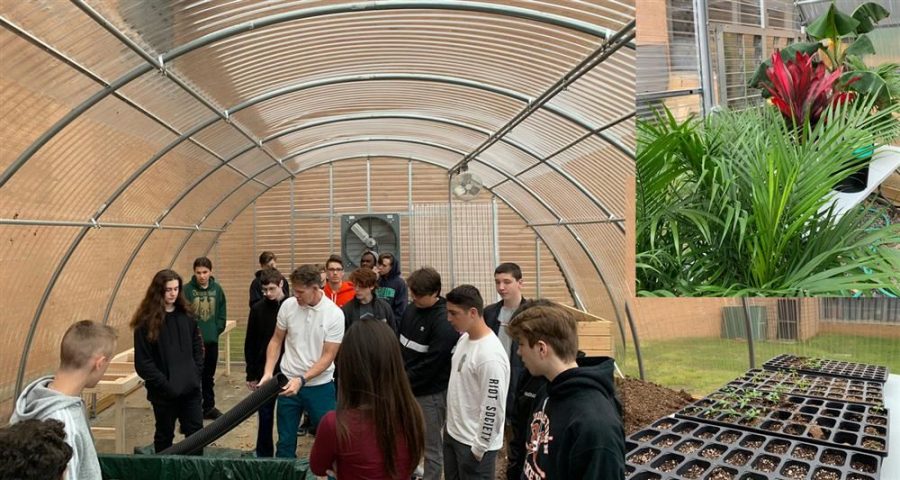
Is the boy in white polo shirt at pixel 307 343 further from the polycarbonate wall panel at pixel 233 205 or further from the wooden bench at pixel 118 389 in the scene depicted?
the polycarbonate wall panel at pixel 233 205

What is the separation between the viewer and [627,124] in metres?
5.48

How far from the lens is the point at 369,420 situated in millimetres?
2246

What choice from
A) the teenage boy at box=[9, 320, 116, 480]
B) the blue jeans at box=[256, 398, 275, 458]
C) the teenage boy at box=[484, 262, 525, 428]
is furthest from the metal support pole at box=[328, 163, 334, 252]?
the teenage boy at box=[9, 320, 116, 480]

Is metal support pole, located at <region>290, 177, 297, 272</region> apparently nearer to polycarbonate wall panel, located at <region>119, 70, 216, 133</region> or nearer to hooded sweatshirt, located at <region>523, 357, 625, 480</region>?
polycarbonate wall panel, located at <region>119, 70, 216, 133</region>

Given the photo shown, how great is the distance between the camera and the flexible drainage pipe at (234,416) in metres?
3.90

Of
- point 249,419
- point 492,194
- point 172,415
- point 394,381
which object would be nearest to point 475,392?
point 394,381

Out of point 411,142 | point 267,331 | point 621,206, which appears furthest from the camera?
point 411,142

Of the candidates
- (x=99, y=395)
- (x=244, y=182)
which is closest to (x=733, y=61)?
(x=99, y=395)

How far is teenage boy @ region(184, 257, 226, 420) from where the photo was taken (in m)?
6.75

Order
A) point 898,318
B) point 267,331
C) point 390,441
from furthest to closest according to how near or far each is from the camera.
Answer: point 267,331, point 390,441, point 898,318

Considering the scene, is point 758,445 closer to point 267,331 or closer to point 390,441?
point 390,441

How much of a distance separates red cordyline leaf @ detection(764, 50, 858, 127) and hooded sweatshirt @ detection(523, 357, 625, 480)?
91cm

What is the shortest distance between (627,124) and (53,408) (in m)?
4.62

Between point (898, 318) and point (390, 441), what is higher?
point (898, 318)
